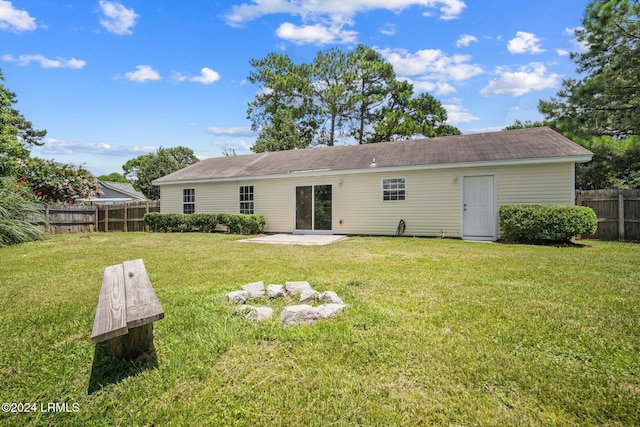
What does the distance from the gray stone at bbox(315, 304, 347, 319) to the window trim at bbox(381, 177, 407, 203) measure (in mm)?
8672

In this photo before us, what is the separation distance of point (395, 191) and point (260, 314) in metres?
9.25

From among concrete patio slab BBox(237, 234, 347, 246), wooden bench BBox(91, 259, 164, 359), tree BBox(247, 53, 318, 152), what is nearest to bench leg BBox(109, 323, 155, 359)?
wooden bench BBox(91, 259, 164, 359)

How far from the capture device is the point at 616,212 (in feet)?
32.6

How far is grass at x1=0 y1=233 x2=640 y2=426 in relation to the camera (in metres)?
1.83

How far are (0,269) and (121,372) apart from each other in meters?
5.73

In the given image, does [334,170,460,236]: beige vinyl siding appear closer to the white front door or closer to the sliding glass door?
the white front door

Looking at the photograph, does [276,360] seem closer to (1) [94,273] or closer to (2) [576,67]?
(1) [94,273]

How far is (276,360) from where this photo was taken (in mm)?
2383

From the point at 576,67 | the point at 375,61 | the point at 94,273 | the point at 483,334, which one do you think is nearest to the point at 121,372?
the point at 483,334

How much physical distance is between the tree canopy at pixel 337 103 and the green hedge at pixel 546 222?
16458 millimetres

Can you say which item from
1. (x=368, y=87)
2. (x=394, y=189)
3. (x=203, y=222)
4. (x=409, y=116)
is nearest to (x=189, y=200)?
(x=203, y=222)

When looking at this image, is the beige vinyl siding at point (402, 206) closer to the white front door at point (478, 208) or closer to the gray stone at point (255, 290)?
the white front door at point (478, 208)

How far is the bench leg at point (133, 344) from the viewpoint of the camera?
2400 mm

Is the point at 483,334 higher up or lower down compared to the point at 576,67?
lower down
